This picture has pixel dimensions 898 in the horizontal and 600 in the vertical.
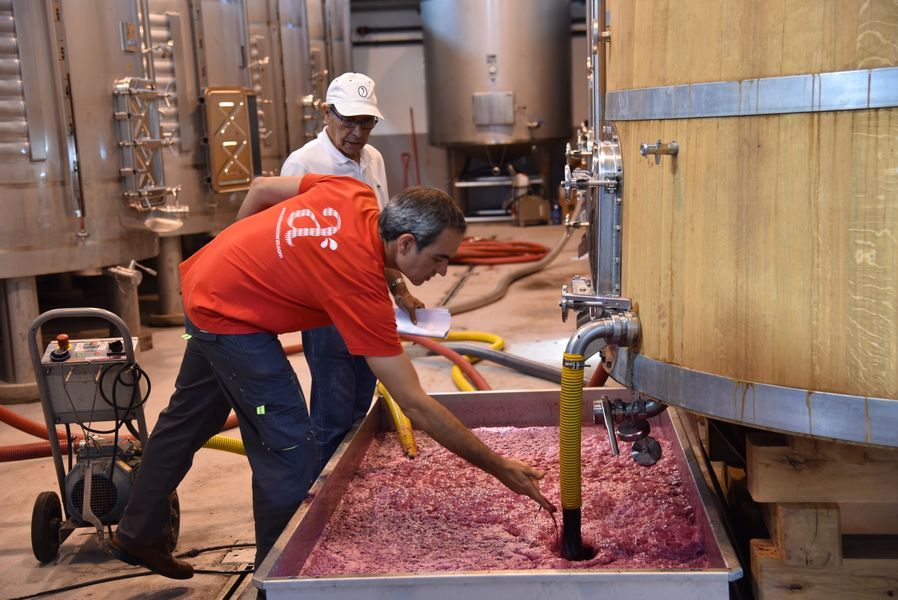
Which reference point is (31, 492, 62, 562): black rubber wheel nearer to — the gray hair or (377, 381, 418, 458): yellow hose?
(377, 381, 418, 458): yellow hose

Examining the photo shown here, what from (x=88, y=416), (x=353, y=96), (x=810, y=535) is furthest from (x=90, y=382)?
(x=810, y=535)

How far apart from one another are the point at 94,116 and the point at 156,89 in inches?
20.7

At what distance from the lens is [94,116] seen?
5.04 metres

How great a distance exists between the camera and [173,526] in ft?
9.60

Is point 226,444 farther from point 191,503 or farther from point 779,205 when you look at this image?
point 779,205

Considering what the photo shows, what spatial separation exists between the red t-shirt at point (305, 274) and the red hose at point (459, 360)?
158 centimetres

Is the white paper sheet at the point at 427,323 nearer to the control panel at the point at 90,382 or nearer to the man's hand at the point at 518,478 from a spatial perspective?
the man's hand at the point at 518,478

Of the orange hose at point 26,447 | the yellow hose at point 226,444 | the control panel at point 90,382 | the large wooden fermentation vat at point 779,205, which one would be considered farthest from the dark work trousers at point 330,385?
the large wooden fermentation vat at point 779,205

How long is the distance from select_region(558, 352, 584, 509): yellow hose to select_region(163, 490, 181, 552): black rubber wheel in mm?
1243

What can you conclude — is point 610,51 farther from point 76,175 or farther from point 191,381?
point 76,175

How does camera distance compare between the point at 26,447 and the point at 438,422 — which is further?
the point at 26,447

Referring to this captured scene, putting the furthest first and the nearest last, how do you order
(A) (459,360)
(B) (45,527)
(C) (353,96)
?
(A) (459,360) → (C) (353,96) → (B) (45,527)

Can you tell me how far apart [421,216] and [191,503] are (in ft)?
5.51

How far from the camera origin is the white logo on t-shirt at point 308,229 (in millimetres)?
2258
